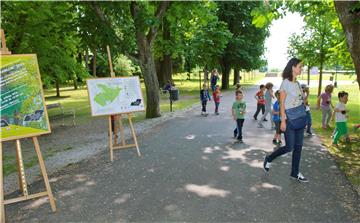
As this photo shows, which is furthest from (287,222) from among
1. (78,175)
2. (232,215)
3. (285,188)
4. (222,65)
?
(222,65)

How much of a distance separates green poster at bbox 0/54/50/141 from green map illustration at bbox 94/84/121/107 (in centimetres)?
275

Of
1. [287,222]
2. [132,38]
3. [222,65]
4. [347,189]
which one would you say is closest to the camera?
[287,222]

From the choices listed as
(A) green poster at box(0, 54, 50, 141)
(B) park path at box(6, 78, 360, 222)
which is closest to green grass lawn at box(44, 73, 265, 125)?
(B) park path at box(6, 78, 360, 222)

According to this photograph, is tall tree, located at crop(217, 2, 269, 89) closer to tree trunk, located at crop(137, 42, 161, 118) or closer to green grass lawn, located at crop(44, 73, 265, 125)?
green grass lawn, located at crop(44, 73, 265, 125)

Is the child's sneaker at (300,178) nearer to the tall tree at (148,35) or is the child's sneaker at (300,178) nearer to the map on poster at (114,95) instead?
the map on poster at (114,95)

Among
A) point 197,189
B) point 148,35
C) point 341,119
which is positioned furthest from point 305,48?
point 197,189

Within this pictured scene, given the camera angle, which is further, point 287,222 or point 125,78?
point 125,78

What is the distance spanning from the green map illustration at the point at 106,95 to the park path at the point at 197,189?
1.39 meters

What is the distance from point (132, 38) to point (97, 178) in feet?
31.4

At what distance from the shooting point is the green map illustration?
327 inches

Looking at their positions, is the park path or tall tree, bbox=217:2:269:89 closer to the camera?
the park path

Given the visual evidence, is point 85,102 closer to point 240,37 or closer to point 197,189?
point 240,37

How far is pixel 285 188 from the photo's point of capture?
5.79 metres

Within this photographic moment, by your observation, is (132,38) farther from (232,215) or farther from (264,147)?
(232,215)
